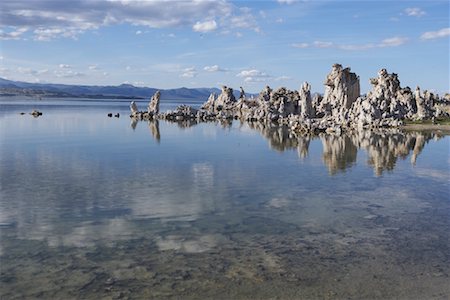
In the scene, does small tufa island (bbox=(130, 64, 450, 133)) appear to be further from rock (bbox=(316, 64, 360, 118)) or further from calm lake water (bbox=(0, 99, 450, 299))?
calm lake water (bbox=(0, 99, 450, 299))

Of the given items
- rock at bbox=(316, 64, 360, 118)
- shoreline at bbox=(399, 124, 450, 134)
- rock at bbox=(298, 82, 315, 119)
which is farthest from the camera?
rock at bbox=(316, 64, 360, 118)

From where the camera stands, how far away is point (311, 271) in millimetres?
19688

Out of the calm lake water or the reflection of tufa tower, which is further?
the reflection of tufa tower

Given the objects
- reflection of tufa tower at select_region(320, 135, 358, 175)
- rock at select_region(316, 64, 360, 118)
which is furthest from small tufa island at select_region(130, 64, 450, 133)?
reflection of tufa tower at select_region(320, 135, 358, 175)

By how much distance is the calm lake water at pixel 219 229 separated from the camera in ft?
59.8

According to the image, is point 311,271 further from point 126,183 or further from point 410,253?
point 126,183

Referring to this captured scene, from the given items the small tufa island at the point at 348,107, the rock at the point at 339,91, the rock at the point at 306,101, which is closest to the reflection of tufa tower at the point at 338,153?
the small tufa island at the point at 348,107

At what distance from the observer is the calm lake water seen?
1823 cm

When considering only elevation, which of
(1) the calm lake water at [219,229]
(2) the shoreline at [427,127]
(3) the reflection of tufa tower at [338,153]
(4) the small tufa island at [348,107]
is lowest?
(1) the calm lake water at [219,229]

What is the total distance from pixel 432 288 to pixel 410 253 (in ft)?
14.0

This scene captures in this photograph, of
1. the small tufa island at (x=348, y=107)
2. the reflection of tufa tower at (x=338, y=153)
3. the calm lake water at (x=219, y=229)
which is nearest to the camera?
the calm lake water at (x=219, y=229)

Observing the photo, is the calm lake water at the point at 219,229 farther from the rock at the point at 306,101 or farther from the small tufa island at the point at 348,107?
the rock at the point at 306,101

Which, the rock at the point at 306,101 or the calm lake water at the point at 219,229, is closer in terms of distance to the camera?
the calm lake water at the point at 219,229

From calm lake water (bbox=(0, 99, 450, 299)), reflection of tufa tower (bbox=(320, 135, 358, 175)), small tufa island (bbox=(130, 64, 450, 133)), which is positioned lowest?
calm lake water (bbox=(0, 99, 450, 299))
